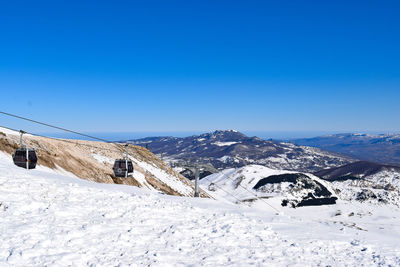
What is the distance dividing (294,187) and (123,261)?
10057 centimetres

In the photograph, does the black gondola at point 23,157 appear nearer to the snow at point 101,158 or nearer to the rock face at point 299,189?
the snow at point 101,158

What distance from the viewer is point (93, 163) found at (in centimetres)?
5112

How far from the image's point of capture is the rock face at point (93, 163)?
4112 centimetres

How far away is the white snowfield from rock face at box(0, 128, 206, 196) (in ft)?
71.1

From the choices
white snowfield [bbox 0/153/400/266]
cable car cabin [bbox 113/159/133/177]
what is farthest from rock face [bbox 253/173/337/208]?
white snowfield [bbox 0/153/400/266]

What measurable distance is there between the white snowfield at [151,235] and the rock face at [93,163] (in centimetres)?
2168

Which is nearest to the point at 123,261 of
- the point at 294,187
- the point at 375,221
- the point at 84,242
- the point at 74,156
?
the point at 84,242

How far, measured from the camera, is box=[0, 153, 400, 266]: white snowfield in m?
12.1

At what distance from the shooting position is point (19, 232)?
44.1 feet

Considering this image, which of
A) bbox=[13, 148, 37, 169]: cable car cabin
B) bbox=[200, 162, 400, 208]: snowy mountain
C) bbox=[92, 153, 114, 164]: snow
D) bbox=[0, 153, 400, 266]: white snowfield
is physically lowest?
bbox=[200, 162, 400, 208]: snowy mountain

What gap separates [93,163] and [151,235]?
40.4m

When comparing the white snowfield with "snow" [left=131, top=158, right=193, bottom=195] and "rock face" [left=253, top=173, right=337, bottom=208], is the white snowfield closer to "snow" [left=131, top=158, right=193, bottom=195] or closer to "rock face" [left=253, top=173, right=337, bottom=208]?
"snow" [left=131, top=158, right=193, bottom=195]

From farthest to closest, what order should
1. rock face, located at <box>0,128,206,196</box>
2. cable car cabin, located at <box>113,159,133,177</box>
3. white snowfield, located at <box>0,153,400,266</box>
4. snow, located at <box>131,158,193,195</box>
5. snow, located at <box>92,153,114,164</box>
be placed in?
snow, located at <box>131,158,193,195</box> < snow, located at <box>92,153,114,164</box> < rock face, located at <box>0,128,206,196</box> < cable car cabin, located at <box>113,159,133,177</box> < white snowfield, located at <box>0,153,400,266</box>

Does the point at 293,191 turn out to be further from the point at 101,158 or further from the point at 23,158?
the point at 23,158
